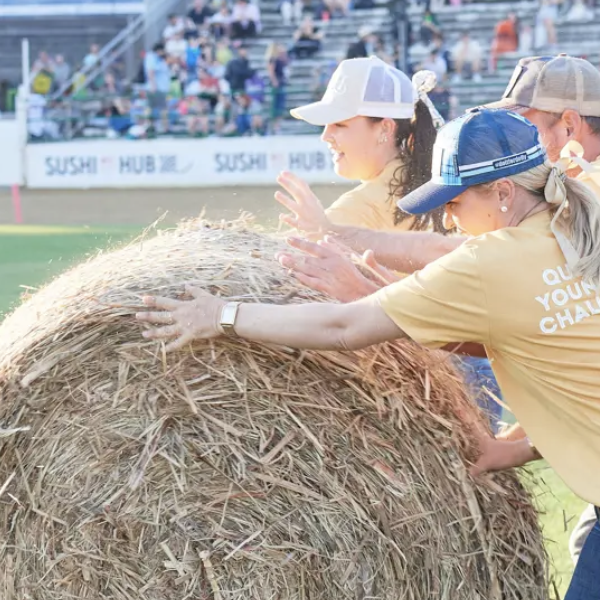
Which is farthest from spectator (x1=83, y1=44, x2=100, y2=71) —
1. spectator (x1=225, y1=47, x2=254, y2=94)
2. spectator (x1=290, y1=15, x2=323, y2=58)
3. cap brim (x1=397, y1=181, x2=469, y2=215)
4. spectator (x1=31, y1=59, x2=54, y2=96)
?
cap brim (x1=397, y1=181, x2=469, y2=215)

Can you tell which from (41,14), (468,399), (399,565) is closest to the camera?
(399,565)

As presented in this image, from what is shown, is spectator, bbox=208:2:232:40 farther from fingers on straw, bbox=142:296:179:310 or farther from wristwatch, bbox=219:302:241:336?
wristwatch, bbox=219:302:241:336

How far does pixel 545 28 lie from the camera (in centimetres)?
2591

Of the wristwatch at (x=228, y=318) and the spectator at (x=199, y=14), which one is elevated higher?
the spectator at (x=199, y=14)

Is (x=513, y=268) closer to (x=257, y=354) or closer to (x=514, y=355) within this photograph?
(x=514, y=355)

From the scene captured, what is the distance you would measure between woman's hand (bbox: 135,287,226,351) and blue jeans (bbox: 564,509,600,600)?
4.20ft

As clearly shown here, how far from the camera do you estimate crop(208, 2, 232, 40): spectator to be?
94.8 ft

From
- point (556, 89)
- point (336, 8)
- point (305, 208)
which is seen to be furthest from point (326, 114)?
point (336, 8)

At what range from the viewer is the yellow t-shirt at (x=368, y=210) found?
176 inches

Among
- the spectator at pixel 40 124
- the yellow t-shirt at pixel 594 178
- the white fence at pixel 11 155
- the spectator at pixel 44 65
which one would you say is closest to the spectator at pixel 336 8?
the spectator at pixel 44 65

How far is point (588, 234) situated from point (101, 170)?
1936cm

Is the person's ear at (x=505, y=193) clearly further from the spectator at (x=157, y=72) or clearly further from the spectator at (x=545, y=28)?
the spectator at (x=157, y=72)

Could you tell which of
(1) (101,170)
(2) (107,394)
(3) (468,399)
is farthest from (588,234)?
(1) (101,170)

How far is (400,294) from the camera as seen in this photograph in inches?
124
